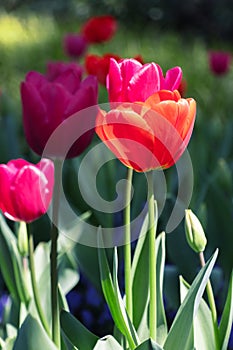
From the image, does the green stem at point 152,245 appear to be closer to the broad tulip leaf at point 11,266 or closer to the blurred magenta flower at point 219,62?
the broad tulip leaf at point 11,266

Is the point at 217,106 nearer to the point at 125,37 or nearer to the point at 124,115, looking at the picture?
the point at 125,37

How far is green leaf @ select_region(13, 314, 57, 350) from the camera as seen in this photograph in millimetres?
924

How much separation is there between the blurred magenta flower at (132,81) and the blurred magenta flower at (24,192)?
16 centimetres

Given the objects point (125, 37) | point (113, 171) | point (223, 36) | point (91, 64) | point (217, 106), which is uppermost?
point (91, 64)

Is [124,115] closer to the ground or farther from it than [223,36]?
farther from it

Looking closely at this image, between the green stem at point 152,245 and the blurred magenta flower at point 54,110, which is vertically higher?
the blurred magenta flower at point 54,110

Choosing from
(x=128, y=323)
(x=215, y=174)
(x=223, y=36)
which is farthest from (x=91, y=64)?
(x=223, y=36)

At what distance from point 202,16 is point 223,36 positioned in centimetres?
39

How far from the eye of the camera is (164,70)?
4.36 metres

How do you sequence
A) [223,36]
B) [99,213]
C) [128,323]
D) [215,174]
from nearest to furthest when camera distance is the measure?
1. [128,323]
2. [99,213]
3. [215,174]
4. [223,36]

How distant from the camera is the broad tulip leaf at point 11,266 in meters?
1.29

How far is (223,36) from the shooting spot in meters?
8.03

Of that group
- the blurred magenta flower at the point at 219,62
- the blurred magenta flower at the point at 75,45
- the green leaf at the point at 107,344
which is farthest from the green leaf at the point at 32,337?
the blurred magenta flower at the point at 75,45

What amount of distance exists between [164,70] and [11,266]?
10.1 ft
